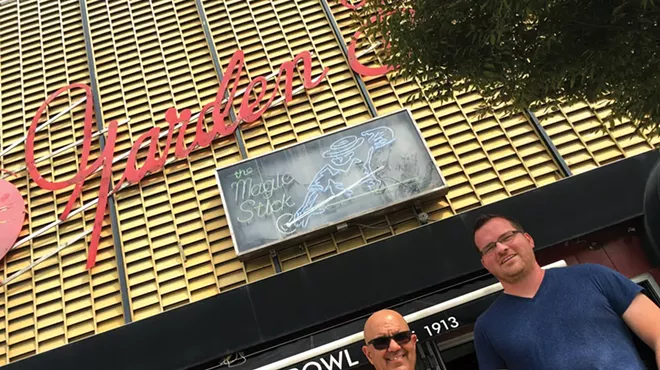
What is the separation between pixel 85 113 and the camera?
7.36 meters

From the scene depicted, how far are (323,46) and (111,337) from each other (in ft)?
17.5

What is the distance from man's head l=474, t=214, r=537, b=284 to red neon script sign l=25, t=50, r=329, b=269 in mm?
5204

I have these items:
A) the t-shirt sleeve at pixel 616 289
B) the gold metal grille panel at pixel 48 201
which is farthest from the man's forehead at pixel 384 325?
the gold metal grille panel at pixel 48 201

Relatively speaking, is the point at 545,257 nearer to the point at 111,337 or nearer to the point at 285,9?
the point at 111,337

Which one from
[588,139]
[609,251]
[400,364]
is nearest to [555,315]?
[400,364]

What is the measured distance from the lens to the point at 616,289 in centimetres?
216

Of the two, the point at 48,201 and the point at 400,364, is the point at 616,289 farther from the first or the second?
the point at 48,201

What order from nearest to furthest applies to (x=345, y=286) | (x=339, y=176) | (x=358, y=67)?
→ (x=345, y=286) < (x=339, y=176) < (x=358, y=67)

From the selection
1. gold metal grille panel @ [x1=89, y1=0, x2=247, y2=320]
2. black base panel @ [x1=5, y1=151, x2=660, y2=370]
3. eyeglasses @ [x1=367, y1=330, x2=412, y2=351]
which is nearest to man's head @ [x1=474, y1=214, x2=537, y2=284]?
eyeglasses @ [x1=367, y1=330, x2=412, y2=351]

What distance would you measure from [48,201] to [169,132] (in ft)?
6.56

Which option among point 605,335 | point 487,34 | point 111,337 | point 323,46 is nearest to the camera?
point 605,335

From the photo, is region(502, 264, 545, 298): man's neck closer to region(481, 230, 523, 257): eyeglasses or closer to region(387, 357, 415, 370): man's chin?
region(481, 230, 523, 257): eyeglasses

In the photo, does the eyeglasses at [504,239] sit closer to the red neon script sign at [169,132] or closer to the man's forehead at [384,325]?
the man's forehead at [384,325]

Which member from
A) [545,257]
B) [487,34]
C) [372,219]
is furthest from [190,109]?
[545,257]
